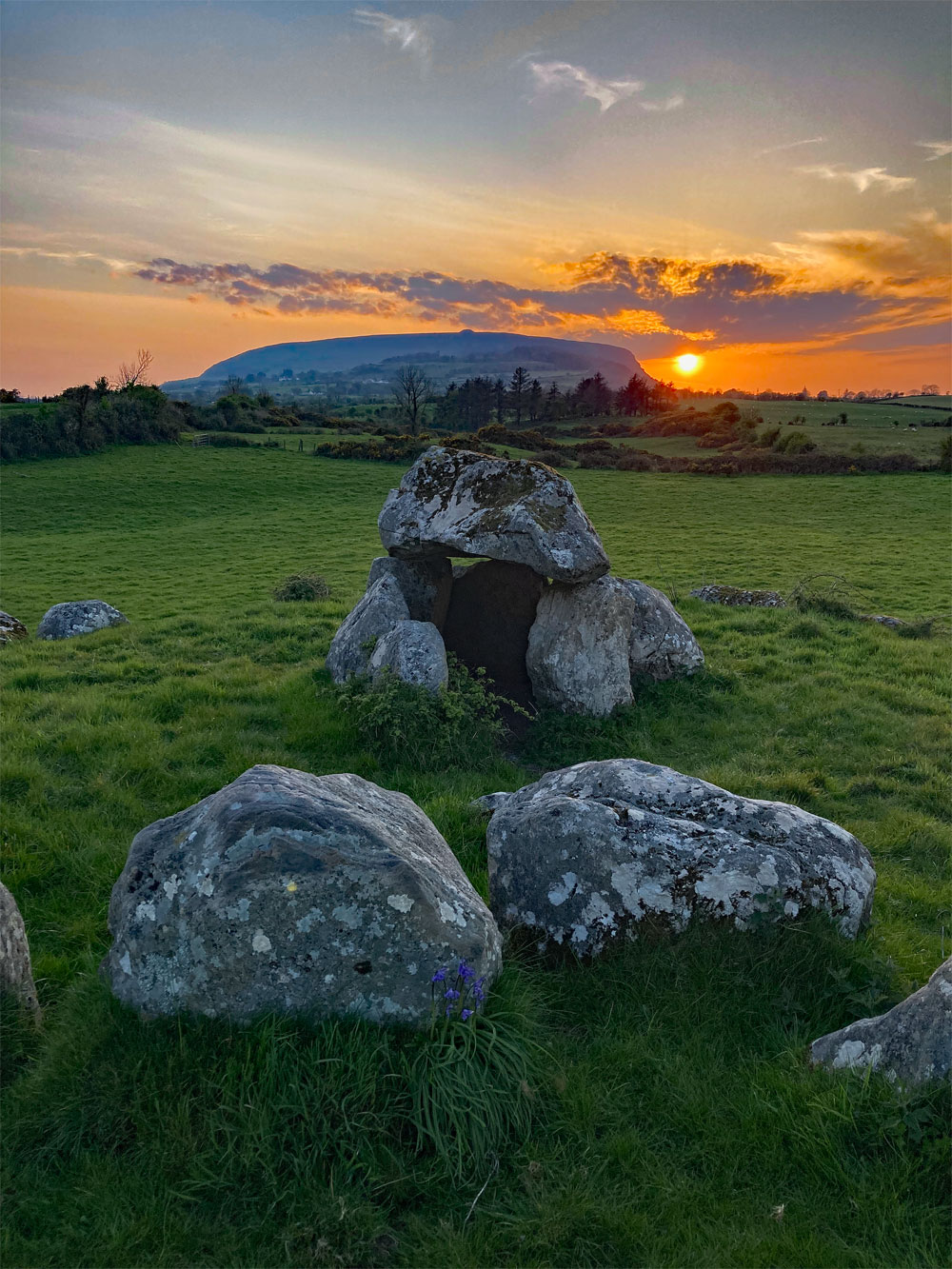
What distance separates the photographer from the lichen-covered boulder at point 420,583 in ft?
43.1

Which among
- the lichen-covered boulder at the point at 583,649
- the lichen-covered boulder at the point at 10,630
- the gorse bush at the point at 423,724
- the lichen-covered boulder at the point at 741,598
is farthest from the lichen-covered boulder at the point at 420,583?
the lichen-covered boulder at the point at 10,630

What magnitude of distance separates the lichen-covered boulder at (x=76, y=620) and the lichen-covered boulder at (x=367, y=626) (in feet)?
25.2

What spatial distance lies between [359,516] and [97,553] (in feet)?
42.3

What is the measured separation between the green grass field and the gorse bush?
182 mm

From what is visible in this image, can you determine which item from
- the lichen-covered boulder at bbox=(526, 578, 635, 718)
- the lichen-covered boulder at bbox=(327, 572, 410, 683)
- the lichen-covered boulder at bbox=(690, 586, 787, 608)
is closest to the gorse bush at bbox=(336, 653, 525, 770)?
the lichen-covered boulder at bbox=(327, 572, 410, 683)

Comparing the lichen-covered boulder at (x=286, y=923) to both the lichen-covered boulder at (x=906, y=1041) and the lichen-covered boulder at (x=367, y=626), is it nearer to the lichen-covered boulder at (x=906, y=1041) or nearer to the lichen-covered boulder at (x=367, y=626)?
the lichen-covered boulder at (x=906, y=1041)

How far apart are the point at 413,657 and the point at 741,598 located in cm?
1200

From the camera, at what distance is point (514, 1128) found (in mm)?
4430

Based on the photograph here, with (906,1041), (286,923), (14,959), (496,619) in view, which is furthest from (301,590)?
(906,1041)

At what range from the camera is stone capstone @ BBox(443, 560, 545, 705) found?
12.9 m

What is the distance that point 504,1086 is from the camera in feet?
14.8

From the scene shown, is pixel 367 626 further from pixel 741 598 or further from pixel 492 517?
pixel 741 598

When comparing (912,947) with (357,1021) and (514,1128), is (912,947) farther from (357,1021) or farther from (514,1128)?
(357,1021)

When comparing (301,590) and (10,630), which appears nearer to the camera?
(10,630)
